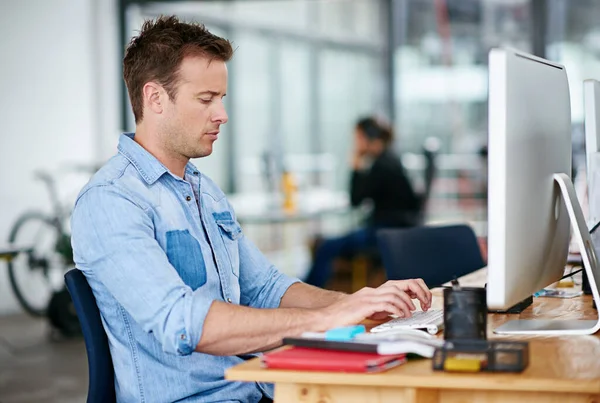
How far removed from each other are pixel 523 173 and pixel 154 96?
843 mm

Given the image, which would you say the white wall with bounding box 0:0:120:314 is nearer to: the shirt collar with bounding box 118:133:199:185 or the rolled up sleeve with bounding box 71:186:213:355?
the shirt collar with bounding box 118:133:199:185

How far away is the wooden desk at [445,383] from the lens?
1.40m

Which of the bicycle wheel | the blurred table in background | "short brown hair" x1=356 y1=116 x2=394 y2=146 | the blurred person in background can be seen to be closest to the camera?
the bicycle wheel

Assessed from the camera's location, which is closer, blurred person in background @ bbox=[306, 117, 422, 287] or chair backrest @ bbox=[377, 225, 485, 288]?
chair backrest @ bbox=[377, 225, 485, 288]

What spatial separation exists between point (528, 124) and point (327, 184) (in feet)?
18.6

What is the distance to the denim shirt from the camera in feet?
5.69

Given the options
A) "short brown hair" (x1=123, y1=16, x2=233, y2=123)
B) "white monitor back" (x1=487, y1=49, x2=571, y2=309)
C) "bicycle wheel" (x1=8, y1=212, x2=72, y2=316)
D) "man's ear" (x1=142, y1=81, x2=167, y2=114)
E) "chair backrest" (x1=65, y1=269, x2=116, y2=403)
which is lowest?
"bicycle wheel" (x1=8, y1=212, x2=72, y2=316)

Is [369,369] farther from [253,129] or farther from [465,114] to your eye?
[253,129]

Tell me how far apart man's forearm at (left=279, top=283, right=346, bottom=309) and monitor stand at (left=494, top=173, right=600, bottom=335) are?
47 centimetres

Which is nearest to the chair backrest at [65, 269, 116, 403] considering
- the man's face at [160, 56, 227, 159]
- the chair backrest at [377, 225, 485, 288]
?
the man's face at [160, 56, 227, 159]

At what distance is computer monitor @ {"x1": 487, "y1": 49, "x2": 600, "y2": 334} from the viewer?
152 cm

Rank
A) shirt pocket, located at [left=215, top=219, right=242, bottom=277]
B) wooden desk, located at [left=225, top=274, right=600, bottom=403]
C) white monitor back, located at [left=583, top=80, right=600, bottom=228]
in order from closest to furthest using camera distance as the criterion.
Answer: wooden desk, located at [left=225, top=274, right=600, bottom=403]
shirt pocket, located at [left=215, top=219, right=242, bottom=277]
white monitor back, located at [left=583, top=80, right=600, bottom=228]

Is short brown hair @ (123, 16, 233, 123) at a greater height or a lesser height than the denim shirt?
greater

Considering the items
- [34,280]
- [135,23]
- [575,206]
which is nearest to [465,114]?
[135,23]
